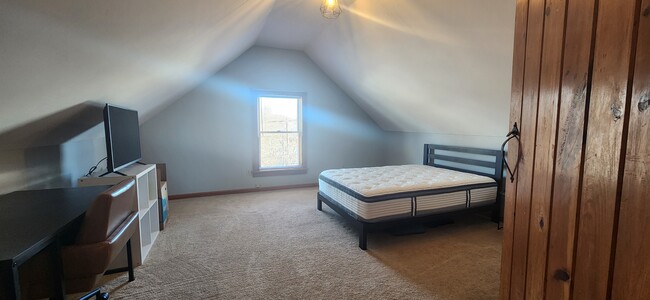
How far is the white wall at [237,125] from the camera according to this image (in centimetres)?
436

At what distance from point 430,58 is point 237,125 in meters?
3.18

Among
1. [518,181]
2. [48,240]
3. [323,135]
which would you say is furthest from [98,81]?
[323,135]

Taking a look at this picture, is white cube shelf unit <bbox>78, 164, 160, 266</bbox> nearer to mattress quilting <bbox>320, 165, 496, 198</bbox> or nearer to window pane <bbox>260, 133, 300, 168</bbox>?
mattress quilting <bbox>320, 165, 496, 198</bbox>

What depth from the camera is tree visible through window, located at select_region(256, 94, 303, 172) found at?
4918 mm

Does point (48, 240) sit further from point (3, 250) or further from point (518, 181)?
point (518, 181)

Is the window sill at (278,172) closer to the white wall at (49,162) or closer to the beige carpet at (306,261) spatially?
the beige carpet at (306,261)

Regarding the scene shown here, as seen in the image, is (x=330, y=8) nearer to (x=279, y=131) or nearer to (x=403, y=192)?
(x=403, y=192)

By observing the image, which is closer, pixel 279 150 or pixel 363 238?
pixel 363 238

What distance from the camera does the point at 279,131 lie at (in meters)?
5.02

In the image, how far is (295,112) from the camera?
5.14 meters

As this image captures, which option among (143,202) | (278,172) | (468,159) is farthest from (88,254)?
(468,159)

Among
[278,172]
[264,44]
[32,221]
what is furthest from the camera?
[278,172]

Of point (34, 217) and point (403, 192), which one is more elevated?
point (34, 217)

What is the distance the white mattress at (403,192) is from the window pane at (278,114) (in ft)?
5.85
